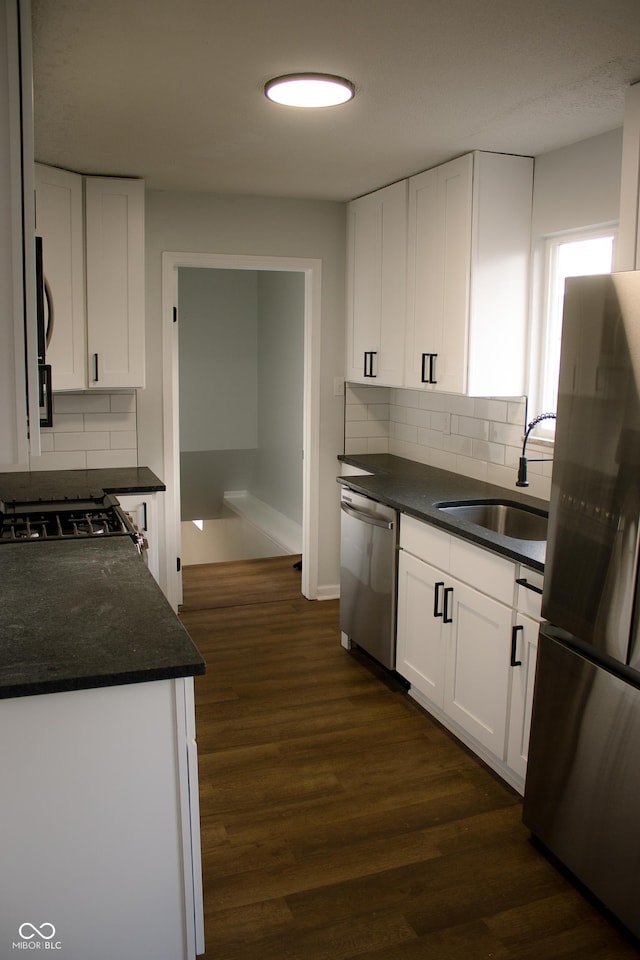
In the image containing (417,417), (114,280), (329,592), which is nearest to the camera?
(114,280)

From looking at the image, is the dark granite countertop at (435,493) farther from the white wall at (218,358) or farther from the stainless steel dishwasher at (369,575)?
the white wall at (218,358)

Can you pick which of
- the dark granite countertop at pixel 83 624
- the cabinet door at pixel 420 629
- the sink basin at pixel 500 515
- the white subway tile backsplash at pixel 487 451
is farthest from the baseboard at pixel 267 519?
the dark granite countertop at pixel 83 624

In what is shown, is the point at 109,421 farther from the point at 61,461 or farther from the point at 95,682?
the point at 95,682

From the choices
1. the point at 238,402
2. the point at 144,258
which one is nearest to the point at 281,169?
the point at 144,258

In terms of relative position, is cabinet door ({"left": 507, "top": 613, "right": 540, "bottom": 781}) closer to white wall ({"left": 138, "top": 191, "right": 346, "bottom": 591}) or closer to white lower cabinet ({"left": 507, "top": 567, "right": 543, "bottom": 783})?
white lower cabinet ({"left": 507, "top": 567, "right": 543, "bottom": 783})

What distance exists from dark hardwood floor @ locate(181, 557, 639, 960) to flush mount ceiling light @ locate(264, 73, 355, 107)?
2.36m

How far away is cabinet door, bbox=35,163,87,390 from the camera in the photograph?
3867 mm

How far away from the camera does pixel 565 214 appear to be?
3387 mm

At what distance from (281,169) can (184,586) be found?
8.84 ft

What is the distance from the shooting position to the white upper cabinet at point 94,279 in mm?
3941

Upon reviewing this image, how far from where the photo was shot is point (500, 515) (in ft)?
12.0

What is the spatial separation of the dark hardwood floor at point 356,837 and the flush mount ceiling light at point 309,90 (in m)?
2.36

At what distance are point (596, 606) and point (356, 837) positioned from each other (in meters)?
1.13

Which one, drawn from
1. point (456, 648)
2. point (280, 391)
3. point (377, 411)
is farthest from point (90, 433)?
point (280, 391)
